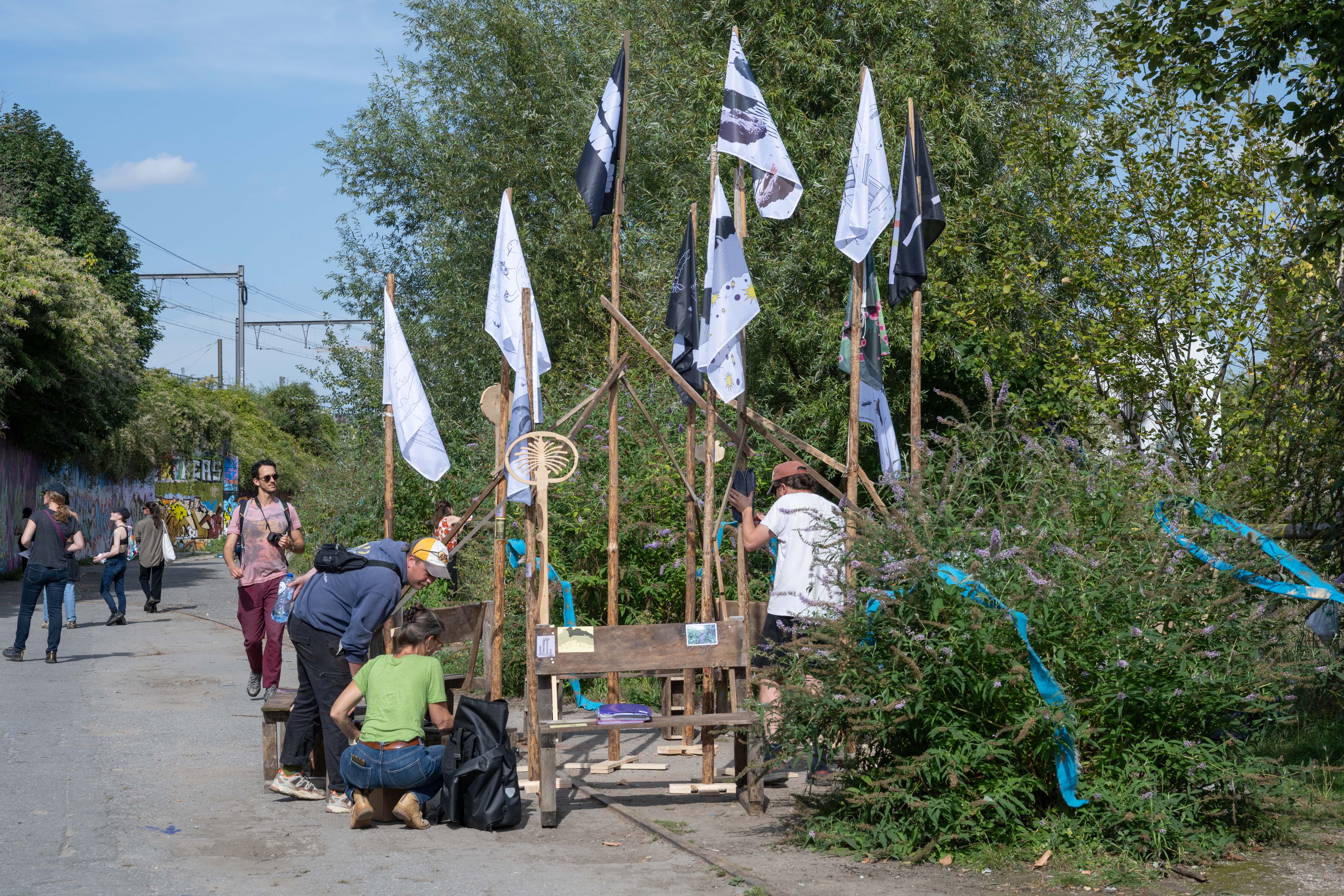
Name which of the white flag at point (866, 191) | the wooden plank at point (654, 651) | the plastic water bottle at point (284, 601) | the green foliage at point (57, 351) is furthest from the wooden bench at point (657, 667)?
the green foliage at point (57, 351)

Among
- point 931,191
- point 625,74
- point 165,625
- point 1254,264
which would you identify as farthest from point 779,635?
point 165,625

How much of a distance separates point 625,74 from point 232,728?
566cm

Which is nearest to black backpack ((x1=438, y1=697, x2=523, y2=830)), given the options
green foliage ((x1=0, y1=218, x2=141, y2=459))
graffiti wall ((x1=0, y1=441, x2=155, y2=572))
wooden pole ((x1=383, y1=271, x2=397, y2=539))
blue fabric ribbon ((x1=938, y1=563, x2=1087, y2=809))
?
wooden pole ((x1=383, y1=271, x2=397, y2=539))

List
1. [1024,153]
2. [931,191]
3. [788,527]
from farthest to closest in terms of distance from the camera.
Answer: [1024,153] < [931,191] < [788,527]

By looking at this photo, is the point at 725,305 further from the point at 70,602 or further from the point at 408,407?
the point at 70,602

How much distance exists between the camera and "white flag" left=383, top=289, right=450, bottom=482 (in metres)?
8.61

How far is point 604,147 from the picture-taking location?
839 centimetres

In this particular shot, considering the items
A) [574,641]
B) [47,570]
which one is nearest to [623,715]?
[574,641]

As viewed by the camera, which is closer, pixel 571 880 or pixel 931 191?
pixel 571 880

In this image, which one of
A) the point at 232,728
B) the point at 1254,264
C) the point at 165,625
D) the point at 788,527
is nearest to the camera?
the point at 788,527

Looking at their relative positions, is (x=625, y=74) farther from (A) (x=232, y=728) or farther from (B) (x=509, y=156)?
(B) (x=509, y=156)

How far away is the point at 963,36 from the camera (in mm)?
14367

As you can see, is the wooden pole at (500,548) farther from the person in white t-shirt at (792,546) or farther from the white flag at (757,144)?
the white flag at (757,144)

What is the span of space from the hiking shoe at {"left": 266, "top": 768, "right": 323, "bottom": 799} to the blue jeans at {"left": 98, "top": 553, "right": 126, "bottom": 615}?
37.2ft
